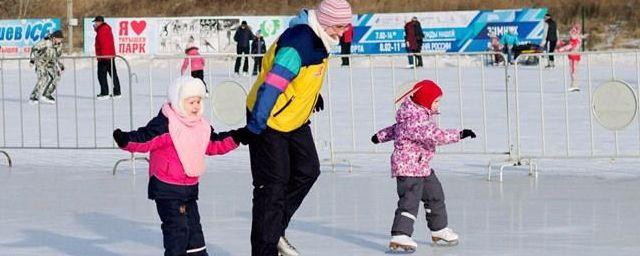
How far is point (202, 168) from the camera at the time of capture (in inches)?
308

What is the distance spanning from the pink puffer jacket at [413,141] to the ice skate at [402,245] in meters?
0.40

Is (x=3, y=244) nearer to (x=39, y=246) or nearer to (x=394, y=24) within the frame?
(x=39, y=246)

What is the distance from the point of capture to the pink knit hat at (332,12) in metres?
8.33

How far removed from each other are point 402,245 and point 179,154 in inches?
73.3

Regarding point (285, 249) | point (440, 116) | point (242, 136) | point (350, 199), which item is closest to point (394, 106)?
point (440, 116)

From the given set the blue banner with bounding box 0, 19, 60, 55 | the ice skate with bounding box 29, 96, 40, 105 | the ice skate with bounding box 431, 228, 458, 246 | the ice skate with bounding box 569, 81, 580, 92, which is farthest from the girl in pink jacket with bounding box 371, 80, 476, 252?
the blue banner with bounding box 0, 19, 60, 55

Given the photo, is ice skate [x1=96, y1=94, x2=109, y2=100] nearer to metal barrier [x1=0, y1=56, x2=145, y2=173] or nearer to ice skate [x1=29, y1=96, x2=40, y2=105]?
metal barrier [x1=0, y1=56, x2=145, y2=173]

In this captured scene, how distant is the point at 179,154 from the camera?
7.74 meters

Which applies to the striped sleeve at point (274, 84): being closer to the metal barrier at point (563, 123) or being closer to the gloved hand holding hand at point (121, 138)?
the gloved hand holding hand at point (121, 138)

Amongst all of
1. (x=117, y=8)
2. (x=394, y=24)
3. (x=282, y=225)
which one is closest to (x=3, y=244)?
(x=282, y=225)

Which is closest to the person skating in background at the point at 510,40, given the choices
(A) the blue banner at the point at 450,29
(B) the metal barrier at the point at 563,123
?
(A) the blue banner at the point at 450,29

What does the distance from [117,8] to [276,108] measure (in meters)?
57.3

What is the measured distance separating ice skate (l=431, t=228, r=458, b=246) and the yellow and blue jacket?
4.60 feet

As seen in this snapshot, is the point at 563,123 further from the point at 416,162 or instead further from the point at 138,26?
the point at 138,26
